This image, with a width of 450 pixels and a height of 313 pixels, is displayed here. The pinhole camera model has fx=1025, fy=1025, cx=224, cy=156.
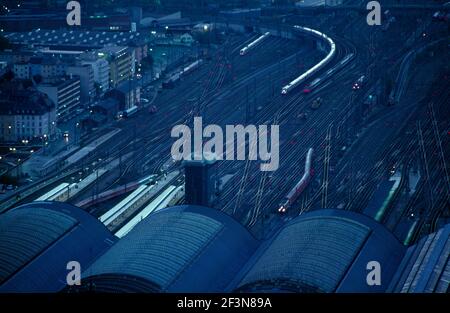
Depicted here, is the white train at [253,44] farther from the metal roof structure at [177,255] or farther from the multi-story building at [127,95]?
the metal roof structure at [177,255]

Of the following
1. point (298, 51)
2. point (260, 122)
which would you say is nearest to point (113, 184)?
point (260, 122)

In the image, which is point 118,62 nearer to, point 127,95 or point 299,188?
point 127,95

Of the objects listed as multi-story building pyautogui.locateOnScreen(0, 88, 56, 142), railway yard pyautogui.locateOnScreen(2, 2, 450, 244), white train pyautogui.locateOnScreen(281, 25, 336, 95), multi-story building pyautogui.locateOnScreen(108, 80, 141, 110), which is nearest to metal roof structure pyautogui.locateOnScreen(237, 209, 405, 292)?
railway yard pyautogui.locateOnScreen(2, 2, 450, 244)

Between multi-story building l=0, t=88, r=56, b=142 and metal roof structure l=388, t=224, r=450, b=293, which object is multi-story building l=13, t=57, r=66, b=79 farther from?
metal roof structure l=388, t=224, r=450, b=293

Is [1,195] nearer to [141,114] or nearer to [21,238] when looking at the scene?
[21,238]

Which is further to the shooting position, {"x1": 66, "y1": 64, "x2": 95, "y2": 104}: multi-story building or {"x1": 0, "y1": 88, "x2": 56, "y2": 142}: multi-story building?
{"x1": 66, "y1": 64, "x2": 95, "y2": 104}: multi-story building

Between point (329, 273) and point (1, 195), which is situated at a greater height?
point (329, 273)
